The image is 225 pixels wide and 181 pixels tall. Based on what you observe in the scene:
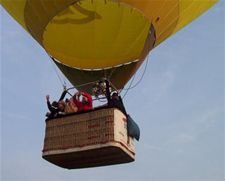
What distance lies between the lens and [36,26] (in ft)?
26.1

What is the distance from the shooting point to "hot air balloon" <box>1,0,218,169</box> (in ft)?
21.7

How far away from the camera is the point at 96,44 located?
8148 millimetres

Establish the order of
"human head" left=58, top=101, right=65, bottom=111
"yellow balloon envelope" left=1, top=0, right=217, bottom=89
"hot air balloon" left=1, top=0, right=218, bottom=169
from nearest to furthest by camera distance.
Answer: "hot air balloon" left=1, top=0, right=218, bottom=169 → "human head" left=58, top=101, right=65, bottom=111 → "yellow balloon envelope" left=1, top=0, right=217, bottom=89

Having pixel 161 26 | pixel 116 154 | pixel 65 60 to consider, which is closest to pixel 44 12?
pixel 65 60

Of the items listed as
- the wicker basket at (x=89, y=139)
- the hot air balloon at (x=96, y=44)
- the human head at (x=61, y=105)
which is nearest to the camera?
the wicker basket at (x=89, y=139)

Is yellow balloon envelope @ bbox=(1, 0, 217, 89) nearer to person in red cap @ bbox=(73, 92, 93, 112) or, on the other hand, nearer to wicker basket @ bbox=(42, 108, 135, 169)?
person in red cap @ bbox=(73, 92, 93, 112)

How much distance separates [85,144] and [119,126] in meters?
0.52

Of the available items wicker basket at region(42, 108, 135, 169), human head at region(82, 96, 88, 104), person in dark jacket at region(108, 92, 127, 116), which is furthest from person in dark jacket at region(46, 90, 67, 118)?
person in dark jacket at region(108, 92, 127, 116)

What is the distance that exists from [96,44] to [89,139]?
6.99ft

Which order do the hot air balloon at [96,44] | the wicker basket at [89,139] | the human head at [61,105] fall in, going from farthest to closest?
the human head at [61,105] → the hot air balloon at [96,44] → the wicker basket at [89,139]

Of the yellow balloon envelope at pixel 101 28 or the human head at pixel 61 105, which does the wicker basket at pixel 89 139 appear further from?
the yellow balloon envelope at pixel 101 28

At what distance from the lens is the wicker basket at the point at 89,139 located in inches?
256

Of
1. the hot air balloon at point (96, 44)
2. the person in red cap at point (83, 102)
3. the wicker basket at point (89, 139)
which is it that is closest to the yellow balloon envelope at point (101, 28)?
the hot air balloon at point (96, 44)

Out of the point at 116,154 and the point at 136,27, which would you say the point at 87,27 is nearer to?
the point at 136,27
